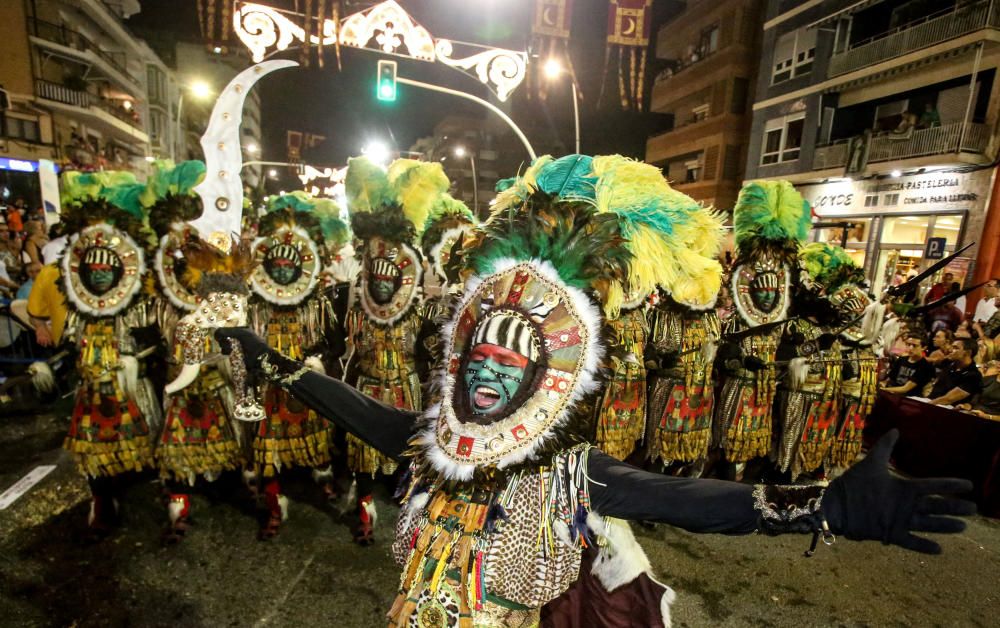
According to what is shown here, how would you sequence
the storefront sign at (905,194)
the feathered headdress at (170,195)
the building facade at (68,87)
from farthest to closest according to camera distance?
the building facade at (68,87) → the storefront sign at (905,194) → the feathered headdress at (170,195)

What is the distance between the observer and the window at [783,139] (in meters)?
18.4

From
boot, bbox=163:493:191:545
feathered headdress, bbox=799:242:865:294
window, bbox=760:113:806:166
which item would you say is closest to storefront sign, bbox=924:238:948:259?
window, bbox=760:113:806:166

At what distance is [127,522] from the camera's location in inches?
163

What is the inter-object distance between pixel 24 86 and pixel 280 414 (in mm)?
28424

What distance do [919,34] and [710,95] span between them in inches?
411

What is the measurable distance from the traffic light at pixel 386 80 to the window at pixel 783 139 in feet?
49.1

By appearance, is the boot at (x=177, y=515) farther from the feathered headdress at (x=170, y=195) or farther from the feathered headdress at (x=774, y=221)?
the feathered headdress at (x=774, y=221)

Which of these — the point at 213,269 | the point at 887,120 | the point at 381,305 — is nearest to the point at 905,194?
the point at 887,120

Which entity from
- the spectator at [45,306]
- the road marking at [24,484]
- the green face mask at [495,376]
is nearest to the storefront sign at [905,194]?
the green face mask at [495,376]

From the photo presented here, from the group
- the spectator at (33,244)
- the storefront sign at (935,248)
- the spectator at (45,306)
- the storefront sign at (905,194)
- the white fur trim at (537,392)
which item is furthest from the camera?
the storefront sign at (935,248)

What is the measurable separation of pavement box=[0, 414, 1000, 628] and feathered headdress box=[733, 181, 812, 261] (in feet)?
8.79

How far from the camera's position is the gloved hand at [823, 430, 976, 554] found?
109 centimetres

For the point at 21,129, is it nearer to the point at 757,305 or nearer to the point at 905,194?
the point at 757,305

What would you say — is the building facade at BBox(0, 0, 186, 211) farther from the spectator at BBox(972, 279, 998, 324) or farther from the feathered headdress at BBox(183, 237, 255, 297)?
the spectator at BBox(972, 279, 998, 324)
